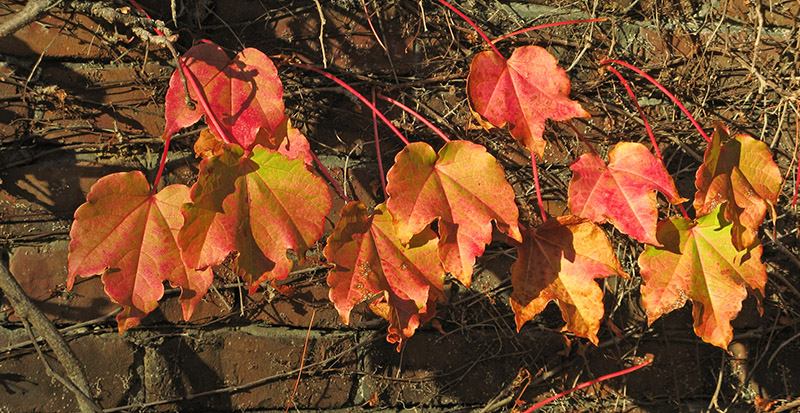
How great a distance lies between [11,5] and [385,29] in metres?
0.80

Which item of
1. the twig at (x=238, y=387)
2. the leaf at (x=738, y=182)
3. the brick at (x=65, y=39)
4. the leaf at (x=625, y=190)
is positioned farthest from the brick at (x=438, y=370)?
the brick at (x=65, y=39)

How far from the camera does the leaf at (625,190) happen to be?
1036 mm

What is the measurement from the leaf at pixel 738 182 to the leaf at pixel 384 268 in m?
0.54

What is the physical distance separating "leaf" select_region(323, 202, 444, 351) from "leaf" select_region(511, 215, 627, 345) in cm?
18

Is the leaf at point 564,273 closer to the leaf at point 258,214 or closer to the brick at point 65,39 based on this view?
the leaf at point 258,214

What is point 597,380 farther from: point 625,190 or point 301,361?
point 301,361

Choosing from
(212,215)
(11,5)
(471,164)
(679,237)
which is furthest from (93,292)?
(679,237)

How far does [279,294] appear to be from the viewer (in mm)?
1280

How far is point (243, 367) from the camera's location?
1.27 metres

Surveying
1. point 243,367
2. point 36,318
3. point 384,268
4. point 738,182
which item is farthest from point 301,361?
point 738,182

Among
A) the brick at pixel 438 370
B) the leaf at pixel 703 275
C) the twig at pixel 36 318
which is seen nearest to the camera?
the twig at pixel 36 318

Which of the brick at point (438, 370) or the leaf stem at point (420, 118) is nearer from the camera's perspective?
the leaf stem at point (420, 118)

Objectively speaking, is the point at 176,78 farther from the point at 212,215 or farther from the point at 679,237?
the point at 679,237

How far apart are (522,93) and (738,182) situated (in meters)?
0.47
